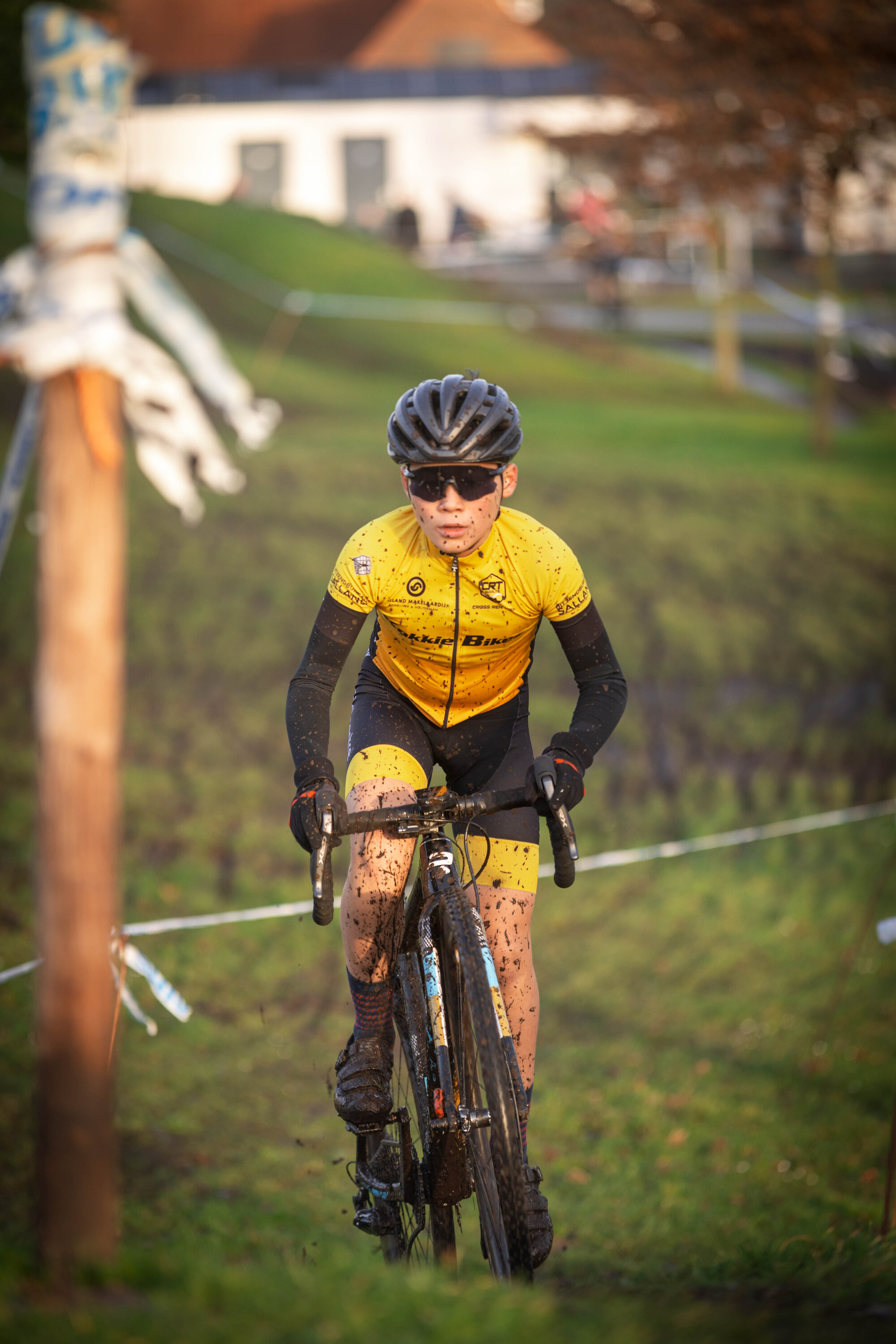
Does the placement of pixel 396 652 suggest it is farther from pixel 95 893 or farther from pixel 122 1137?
pixel 122 1137

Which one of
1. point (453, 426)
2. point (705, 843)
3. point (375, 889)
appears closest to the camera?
point (453, 426)

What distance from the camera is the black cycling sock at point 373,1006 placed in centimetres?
450

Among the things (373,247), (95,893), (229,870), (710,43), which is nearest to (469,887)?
(95,893)

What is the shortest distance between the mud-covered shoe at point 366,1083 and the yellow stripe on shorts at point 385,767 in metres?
0.75

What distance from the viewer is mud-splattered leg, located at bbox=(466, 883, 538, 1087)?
4.34 m

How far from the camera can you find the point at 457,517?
4.30m

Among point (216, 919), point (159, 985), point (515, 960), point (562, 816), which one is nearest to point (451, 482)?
point (562, 816)

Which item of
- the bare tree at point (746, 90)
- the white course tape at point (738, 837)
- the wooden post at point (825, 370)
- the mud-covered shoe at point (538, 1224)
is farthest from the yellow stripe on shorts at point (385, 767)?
the wooden post at point (825, 370)

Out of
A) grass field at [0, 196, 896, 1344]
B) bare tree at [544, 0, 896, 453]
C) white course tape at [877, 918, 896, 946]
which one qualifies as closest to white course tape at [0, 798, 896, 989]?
grass field at [0, 196, 896, 1344]

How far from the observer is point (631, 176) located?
18.3m

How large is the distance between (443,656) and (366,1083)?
4.82ft

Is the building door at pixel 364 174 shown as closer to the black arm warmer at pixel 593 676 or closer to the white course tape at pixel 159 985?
the white course tape at pixel 159 985

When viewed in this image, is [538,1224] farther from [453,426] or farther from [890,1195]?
[453,426]

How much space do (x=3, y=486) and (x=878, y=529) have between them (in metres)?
13.0
